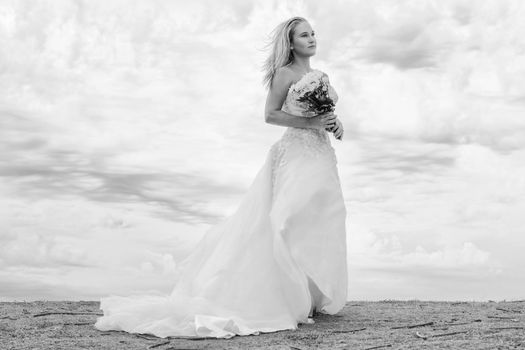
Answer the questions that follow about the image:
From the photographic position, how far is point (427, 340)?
612cm

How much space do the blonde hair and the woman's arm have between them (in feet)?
0.50

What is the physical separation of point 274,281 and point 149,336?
1.51 m

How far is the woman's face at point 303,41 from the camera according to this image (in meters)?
7.71

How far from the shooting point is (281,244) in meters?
7.27

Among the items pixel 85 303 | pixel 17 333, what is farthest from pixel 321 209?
pixel 85 303

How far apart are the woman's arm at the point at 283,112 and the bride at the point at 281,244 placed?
1 cm

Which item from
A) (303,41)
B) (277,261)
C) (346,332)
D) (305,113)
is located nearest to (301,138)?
(305,113)

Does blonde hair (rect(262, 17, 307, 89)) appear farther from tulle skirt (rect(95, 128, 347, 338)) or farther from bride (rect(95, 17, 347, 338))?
tulle skirt (rect(95, 128, 347, 338))

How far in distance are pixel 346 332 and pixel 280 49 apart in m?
3.32

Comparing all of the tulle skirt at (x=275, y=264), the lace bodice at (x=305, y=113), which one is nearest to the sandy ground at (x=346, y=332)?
the tulle skirt at (x=275, y=264)

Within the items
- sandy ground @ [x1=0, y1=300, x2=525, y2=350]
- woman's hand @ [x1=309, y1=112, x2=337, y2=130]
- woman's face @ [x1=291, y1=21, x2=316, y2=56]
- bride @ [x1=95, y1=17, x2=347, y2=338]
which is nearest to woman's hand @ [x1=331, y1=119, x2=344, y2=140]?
bride @ [x1=95, y1=17, x2=347, y2=338]

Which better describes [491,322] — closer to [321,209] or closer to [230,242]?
[321,209]

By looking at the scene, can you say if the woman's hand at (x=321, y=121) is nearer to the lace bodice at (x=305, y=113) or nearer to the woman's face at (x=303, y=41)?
the lace bodice at (x=305, y=113)

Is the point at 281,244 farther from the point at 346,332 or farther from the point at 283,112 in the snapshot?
the point at 283,112
